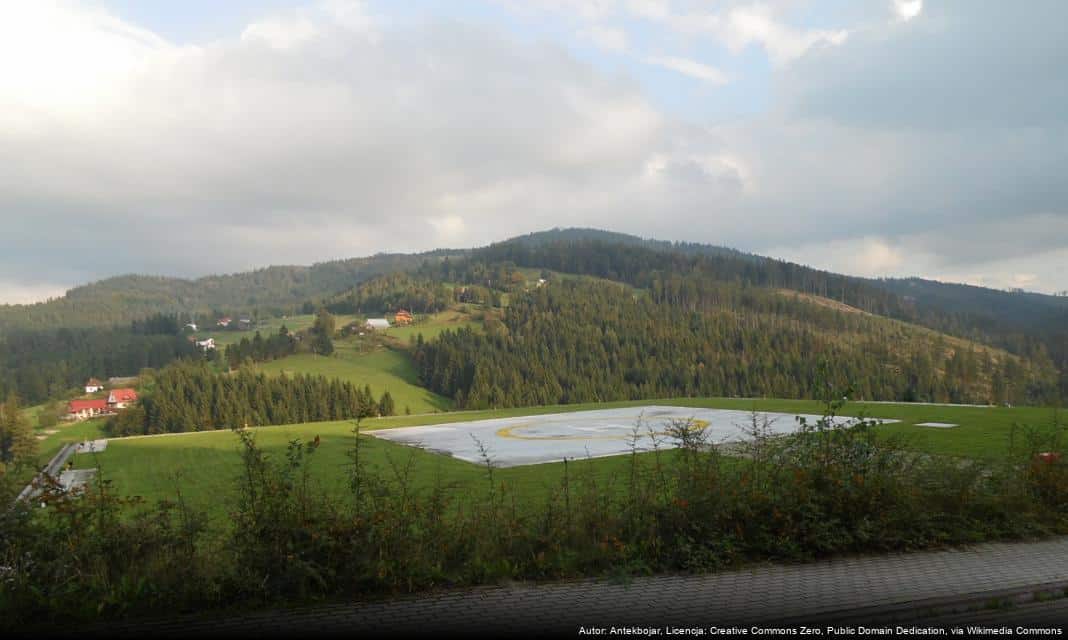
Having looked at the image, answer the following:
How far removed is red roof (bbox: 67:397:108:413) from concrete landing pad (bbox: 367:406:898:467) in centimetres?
5894

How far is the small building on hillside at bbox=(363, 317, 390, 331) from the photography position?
132250 millimetres

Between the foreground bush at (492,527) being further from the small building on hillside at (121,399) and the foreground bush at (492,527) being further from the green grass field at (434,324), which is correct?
the green grass field at (434,324)

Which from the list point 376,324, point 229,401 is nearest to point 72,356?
point 229,401

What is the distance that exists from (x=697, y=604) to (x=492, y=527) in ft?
7.58

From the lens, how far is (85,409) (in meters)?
84.8

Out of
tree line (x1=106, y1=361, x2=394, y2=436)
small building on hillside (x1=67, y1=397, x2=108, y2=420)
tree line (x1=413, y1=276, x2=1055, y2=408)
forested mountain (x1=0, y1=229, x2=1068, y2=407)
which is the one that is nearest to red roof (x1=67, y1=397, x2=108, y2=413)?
small building on hillside (x1=67, y1=397, x2=108, y2=420)

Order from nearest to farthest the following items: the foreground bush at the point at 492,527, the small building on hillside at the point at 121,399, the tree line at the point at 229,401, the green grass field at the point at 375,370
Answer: the foreground bush at the point at 492,527 < the tree line at the point at 229,401 < the small building on hillside at the point at 121,399 < the green grass field at the point at 375,370

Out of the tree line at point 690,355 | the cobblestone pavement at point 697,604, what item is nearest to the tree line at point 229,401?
the tree line at point 690,355

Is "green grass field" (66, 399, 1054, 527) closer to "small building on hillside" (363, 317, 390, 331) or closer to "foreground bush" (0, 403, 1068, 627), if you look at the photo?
"foreground bush" (0, 403, 1068, 627)

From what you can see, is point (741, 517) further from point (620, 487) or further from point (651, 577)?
point (620, 487)

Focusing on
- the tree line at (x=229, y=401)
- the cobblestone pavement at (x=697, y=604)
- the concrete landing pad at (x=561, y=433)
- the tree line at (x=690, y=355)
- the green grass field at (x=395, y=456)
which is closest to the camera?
the cobblestone pavement at (x=697, y=604)

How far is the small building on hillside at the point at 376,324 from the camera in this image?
13225cm

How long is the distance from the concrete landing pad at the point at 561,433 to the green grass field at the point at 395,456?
6.06 feet

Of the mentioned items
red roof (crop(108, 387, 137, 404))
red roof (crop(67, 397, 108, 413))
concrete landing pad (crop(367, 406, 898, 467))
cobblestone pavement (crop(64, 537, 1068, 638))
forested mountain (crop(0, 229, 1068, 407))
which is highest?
forested mountain (crop(0, 229, 1068, 407))
